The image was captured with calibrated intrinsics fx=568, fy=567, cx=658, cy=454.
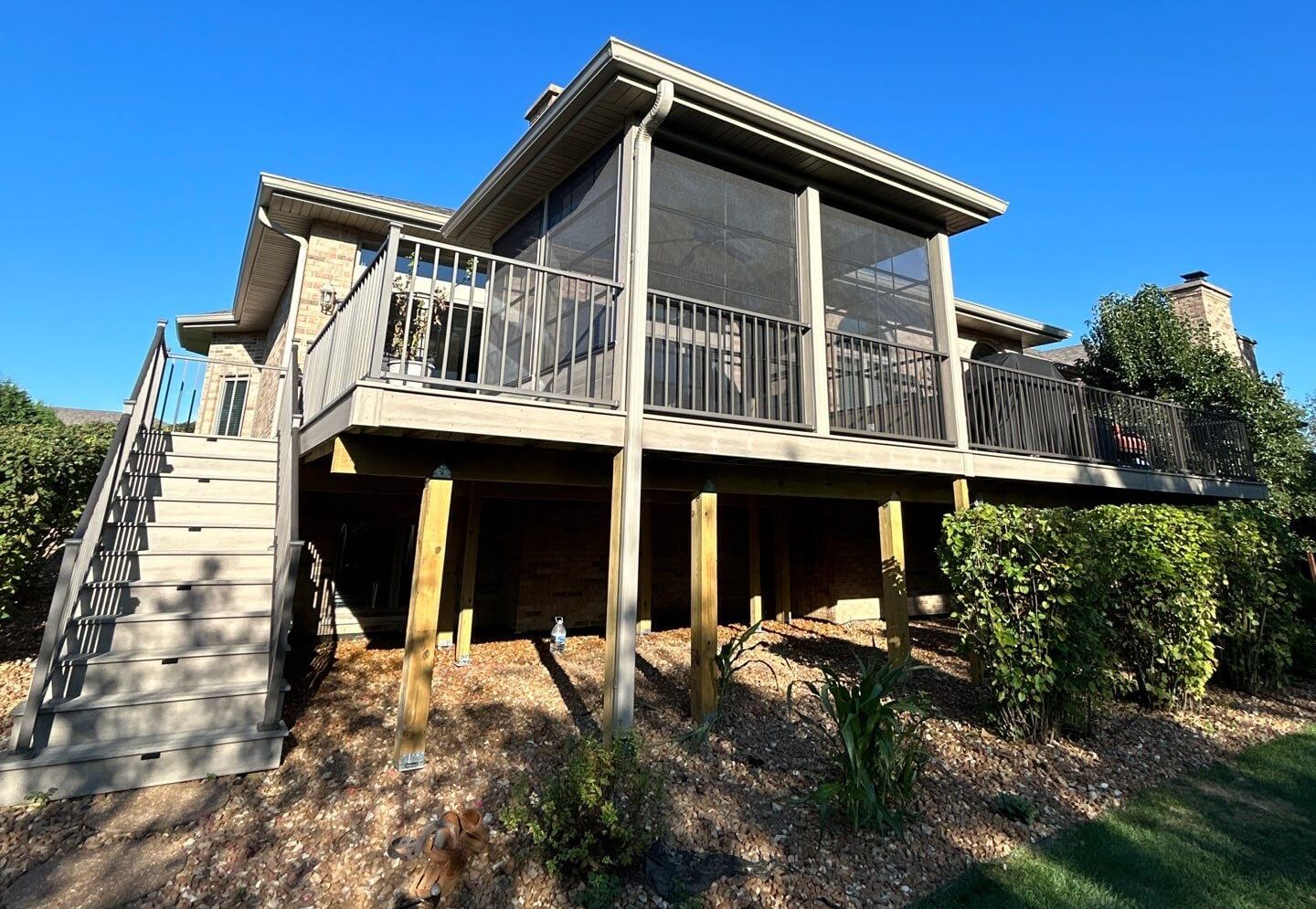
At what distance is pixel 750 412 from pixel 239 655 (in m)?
4.42

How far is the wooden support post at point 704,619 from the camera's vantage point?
4.65 meters

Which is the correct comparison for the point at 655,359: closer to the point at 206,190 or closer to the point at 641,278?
the point at 641,278

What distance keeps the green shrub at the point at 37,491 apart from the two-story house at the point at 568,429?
1.83 feet

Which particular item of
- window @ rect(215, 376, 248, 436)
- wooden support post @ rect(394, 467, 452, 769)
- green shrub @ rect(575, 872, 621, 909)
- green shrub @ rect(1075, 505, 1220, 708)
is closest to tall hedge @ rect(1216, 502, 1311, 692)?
green shrub @ rect(1075, 505, 1220, 708)

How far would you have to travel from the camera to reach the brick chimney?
42.0 feet

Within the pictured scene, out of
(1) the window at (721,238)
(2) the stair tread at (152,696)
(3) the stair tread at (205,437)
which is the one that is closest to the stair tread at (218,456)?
(3) the stair tread at (205,437)

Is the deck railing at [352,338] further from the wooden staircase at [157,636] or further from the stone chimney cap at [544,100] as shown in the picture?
the stone chimney cap at [544,100]

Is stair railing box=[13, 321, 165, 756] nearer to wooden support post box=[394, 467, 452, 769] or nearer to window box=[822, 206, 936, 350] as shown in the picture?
wooden support post box=[394, 467, 452, 769]

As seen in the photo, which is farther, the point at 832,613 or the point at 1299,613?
the point at 832,613

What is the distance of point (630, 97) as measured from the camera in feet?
15.8

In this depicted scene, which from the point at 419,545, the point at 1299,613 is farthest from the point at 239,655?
the point at 1299,613

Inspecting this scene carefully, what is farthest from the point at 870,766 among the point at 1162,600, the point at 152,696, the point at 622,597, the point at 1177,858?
the point at 152,696

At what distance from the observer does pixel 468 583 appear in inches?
259

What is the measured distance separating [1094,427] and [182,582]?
33.9 ft
